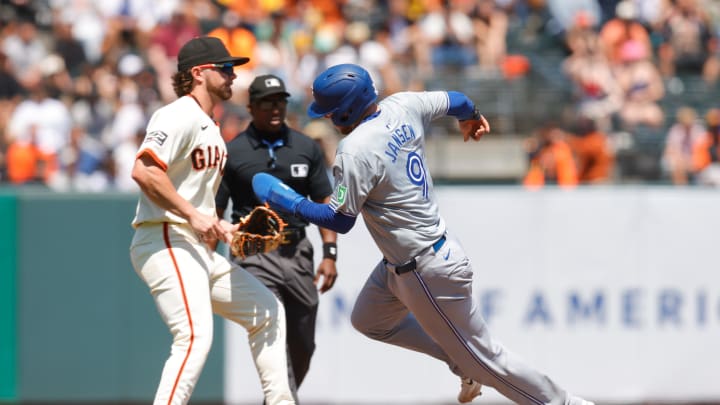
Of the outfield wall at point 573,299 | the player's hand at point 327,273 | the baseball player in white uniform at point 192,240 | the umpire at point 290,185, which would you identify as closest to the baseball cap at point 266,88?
the umpire at point 290,185

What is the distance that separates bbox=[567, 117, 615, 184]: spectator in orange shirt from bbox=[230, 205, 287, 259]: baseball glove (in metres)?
6.49

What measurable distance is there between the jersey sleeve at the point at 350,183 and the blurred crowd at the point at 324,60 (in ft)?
19.5

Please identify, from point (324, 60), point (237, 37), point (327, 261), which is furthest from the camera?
point (237, 37)

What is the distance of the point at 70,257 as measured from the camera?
9.54m

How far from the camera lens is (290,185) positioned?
685 centimetres

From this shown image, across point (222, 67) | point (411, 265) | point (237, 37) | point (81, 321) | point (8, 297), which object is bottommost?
point (81, 321)

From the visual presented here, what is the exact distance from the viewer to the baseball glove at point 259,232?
5.82 metres

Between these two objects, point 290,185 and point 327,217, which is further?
point 290,185

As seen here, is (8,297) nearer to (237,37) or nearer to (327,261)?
(327,261)

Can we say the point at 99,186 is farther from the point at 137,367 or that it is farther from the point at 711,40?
the point at 711,40

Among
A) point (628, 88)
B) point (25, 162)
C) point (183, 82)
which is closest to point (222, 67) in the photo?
point (183, 82)

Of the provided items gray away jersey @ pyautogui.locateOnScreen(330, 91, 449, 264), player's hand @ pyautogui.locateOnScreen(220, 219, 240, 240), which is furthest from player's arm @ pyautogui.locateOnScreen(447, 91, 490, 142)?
player's hand @ pyautogui.locateOnScreen(220, 219, 240, 240)

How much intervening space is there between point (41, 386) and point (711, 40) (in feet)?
34.6

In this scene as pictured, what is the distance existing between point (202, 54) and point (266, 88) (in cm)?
83
